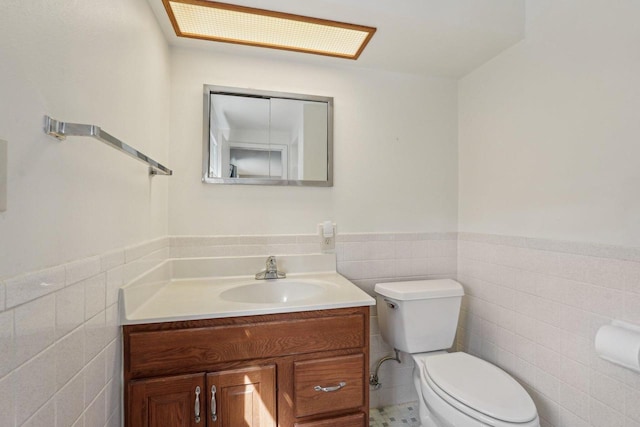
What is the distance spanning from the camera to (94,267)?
2.68ft

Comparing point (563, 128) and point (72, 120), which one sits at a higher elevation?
point (563, 128)

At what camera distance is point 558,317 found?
1.26 metres

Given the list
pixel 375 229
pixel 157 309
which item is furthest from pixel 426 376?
pixel 157 309

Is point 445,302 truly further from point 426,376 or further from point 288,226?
point 288,226

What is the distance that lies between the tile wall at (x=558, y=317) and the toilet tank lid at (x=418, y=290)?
0.26m

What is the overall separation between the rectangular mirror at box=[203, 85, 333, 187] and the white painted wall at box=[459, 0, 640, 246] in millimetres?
936

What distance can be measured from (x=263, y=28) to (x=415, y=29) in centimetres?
73

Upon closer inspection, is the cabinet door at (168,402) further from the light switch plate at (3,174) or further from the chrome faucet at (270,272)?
the light switch plate at (3,174)

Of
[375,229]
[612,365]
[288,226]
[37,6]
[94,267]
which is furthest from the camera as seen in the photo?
[375,229]

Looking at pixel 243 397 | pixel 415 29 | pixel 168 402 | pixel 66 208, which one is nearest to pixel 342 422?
pixel 243 397

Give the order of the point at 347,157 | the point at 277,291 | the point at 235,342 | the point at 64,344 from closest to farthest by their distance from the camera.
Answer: the point at 64,344, the point at 235,342, the point at 277,291, the point at 347,157

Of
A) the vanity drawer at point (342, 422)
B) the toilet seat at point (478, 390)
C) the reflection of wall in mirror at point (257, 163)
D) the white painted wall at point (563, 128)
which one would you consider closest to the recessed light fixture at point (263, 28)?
the reflection of wall in mirror at point (257, 163)

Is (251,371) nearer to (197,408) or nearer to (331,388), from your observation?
(197,408)

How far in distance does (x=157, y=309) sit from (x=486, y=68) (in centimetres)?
210
